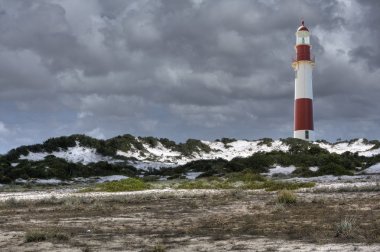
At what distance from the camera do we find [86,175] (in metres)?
45.6

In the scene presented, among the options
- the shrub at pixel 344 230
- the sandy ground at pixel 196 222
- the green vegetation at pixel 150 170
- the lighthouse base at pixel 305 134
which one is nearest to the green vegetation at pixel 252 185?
the sandy ground at pixel 196 222

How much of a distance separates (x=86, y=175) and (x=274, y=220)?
105 ft

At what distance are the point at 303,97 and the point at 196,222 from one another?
48.2m

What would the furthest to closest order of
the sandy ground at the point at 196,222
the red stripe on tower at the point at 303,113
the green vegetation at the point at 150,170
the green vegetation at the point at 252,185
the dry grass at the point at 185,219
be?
the red stripe on tower at the point at 303,113 < the green vegetation at the point at 150,170 < the green vegetation at the point at 252,185 < the dry grass at the point at 185,219 < the sandy ground at the point at 196,222

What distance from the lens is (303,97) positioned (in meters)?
62.0

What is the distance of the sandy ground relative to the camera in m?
11.9

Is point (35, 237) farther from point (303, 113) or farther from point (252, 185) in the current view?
point (303, 113)

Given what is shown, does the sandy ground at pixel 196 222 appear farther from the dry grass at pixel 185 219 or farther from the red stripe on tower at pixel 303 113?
the red stripe on tower at pixel 303 113

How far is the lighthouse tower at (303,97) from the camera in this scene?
6197 cm

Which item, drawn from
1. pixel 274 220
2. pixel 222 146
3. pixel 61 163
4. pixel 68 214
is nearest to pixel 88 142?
pixel 61 163

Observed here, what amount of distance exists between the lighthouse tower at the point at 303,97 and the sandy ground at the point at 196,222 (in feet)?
126

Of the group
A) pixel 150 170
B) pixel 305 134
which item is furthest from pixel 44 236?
pixel 305 134

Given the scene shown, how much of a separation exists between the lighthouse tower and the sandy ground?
Answer: 3849 cm

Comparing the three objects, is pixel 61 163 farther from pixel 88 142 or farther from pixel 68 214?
pixel 68 214
